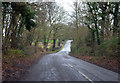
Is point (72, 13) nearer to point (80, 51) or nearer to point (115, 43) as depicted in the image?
point (80, 51)

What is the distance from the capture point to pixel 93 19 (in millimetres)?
18547

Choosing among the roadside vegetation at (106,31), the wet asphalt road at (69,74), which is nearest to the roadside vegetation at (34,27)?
the roadside vegetation at (106,31)

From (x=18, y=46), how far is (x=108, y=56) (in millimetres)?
12093

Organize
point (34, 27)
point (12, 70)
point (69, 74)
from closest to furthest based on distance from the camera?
point (69, 74) → point (12, 70) → point (34, 27)

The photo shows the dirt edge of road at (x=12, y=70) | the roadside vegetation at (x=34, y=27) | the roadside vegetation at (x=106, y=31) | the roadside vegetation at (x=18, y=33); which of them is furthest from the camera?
the roadside vegetation at (x=106, y=31)

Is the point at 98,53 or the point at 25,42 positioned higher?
the point at 25,42

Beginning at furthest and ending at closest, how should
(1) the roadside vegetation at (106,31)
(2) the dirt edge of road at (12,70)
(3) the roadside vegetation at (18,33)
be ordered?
(1) the roadside vegetation at (106,31) → (3) the roadside vegetation at (18,33) → (2) the dirt edge of road at (12,70)

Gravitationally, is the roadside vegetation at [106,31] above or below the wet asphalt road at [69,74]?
above

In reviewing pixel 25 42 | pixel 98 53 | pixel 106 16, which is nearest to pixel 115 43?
pixel 98 53

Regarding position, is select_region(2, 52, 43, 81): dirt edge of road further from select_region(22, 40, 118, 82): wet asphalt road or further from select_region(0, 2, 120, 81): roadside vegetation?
select_region(22, 40, 118, 82): wet asphalt road

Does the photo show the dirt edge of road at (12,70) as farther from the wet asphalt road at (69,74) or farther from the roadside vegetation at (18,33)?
the wet asphalt road at (69,74)

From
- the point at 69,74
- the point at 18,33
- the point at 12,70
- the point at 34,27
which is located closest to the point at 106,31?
the point at 34,27

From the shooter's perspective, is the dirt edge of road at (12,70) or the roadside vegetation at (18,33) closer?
the dirt edge of road at (12,70)

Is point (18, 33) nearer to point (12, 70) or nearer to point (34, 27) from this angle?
point (34, 27)
